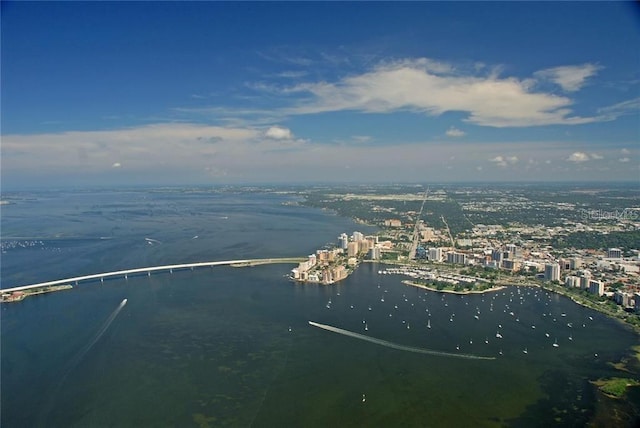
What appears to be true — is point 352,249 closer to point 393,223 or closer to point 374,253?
point 374,253

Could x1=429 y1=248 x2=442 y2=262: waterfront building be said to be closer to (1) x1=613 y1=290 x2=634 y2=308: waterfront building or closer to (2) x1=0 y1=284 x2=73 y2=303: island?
(1) x1=613 y1=290 x2=634 y2=308: waterfront building

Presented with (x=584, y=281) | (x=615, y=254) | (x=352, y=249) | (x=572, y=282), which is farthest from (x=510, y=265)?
(x=352, y=249)

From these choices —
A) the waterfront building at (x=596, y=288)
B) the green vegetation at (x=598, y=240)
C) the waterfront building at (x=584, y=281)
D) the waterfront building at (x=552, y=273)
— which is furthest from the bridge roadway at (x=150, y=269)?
the green vegetation at (x=598, y=240)

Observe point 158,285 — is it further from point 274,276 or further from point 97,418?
point 97,418

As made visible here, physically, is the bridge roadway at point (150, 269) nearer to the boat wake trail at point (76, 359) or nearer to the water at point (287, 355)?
the water at point (287, 355)

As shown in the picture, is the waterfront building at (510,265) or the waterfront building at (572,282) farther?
the waterfront building at (510,265)

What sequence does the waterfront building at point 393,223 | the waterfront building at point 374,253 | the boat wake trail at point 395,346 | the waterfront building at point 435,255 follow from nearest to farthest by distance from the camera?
the boat wake trail at point 395,346 → the waterfront building at point 435,255 → the waterfront building at point 374,253 → the waterfront building at point 393,223

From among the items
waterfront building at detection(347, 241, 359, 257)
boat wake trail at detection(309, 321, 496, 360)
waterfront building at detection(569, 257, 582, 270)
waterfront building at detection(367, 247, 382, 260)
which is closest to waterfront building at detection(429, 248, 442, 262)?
waterfront building at detection(367, 247, 382, 260)
